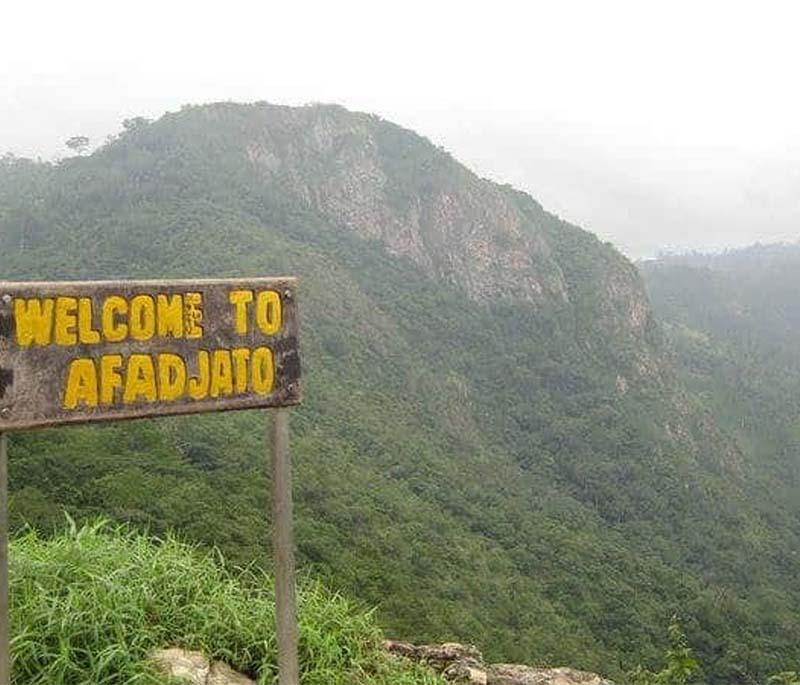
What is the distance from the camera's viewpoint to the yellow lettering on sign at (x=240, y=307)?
368cm

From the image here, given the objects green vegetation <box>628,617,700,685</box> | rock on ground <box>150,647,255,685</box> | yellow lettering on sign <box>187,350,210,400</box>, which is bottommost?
green vegetation <box>628,617,700,685</box>

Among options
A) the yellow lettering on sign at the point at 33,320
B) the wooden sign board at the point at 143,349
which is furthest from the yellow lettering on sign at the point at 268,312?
the yellow lettering on sign at the point at 33,320

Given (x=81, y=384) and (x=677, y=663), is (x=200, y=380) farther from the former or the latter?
(x=677, y=663)

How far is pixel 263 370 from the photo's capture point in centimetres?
375

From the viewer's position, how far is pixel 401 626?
21844 millimetres

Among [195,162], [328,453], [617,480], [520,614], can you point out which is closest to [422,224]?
[195,162]

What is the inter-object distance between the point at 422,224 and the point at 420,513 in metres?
68.6

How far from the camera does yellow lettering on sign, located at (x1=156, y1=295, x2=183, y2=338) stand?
137 inches

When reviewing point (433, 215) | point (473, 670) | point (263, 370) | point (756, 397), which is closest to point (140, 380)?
point (263, 370)

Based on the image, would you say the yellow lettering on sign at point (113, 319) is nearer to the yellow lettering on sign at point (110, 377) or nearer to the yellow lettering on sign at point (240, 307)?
the yellow lettering on sign at point (110, 377)

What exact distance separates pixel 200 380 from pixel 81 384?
1.55 feet

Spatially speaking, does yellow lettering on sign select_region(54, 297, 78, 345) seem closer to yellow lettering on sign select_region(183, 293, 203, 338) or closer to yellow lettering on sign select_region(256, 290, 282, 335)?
yellow lettering on sign select_region(183, 293, 203, 338)

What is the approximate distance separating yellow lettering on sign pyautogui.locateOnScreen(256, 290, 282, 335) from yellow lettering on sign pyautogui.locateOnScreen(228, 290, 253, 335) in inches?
2.3

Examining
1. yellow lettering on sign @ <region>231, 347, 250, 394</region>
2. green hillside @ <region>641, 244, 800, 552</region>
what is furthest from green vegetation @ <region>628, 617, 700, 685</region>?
green hillside @ <region>641, 244, 800, 552</region>
